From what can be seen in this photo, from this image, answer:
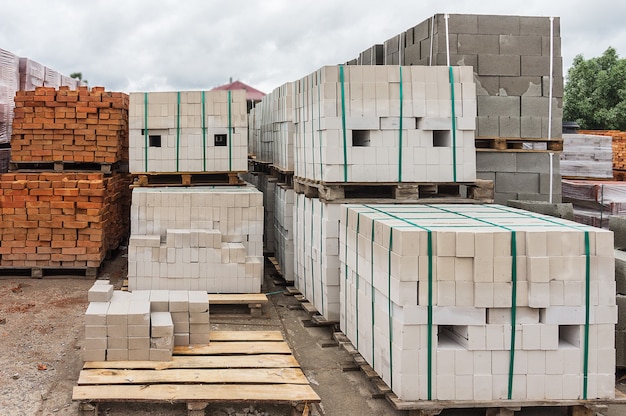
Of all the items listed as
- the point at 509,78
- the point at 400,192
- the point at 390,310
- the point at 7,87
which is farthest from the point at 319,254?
the point at 7,87

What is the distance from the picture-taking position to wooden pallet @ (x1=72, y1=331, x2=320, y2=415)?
14.0ft

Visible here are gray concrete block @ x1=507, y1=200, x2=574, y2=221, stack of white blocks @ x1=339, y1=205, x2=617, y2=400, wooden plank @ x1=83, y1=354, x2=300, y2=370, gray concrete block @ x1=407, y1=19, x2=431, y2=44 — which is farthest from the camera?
gray concrete block @ x1=407, y1=19, x2=431, y2=44

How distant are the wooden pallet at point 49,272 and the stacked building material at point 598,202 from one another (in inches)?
242

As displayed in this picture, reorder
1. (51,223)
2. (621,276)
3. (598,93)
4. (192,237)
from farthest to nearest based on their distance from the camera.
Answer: (598,93), (51,223), (192,237), (621,276)

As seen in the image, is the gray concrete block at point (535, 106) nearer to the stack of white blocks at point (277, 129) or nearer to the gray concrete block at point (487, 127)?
the gray concrete block at point (487, 127)

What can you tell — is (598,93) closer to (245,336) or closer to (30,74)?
(30,74)

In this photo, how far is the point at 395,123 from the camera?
604cm

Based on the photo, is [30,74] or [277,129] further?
[30,74]

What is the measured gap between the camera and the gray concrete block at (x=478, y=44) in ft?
23.9

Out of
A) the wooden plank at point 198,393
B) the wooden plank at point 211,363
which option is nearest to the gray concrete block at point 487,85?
the wooden plank at point 211,363

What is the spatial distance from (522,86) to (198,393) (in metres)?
5.09

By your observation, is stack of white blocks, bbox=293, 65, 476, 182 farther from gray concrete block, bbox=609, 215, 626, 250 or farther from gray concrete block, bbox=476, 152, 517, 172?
gray concrete block, bbox=609, 215, 626, 250

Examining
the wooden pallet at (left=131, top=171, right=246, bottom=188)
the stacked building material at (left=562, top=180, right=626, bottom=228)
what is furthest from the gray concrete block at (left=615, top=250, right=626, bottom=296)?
the wooden pallet at (left=131, top=171, right=246, bottom=188)

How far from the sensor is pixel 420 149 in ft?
20.0
